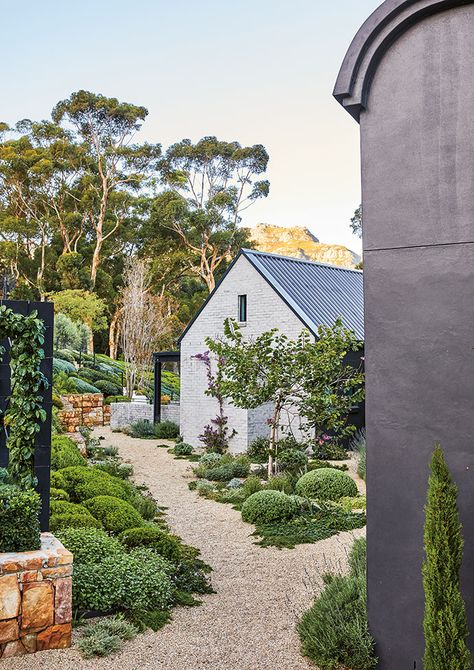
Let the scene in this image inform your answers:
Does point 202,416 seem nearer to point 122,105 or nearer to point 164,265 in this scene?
point 164,265

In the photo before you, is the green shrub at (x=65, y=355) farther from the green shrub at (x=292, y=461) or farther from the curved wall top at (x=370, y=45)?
the curved wall top at (x=370, y=45)

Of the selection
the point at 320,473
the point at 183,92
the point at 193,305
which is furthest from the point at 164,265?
the point at 320,473

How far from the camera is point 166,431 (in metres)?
20.8

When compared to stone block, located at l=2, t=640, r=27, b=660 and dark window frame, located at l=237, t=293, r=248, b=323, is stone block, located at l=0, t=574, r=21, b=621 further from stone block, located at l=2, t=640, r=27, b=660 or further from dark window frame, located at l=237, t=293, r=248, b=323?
dark window frame, located at l=237, t=293, r=248, b=323

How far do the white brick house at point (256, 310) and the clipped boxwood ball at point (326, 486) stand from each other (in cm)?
552

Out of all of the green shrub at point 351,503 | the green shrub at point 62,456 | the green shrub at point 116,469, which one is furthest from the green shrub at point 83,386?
the green shrub at point 351,503

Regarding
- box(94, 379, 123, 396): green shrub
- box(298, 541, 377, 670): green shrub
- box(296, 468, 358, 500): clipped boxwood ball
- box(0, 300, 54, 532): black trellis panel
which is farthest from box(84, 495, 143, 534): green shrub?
box(94, 379, 123, 396): green shrub

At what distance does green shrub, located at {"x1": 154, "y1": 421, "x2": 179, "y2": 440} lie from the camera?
20.8 m

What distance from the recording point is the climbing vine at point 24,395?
5.57 meters

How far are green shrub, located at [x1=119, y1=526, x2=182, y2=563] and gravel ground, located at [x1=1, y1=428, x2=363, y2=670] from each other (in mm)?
581

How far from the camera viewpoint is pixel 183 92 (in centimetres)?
2339

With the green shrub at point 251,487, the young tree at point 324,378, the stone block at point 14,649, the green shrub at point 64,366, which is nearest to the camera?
the stone block at point 14,649

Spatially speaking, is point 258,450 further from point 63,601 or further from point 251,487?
point 63,601

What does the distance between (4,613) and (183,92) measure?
71.8 feet
